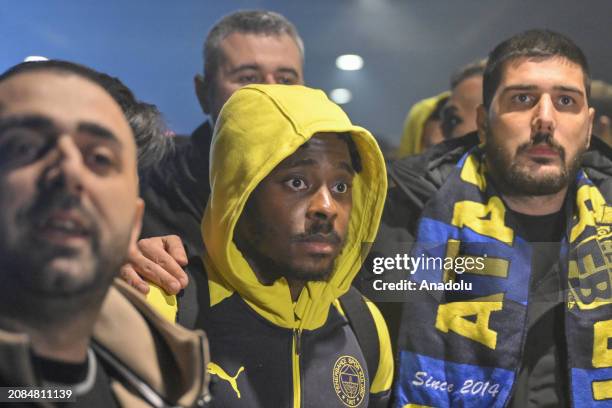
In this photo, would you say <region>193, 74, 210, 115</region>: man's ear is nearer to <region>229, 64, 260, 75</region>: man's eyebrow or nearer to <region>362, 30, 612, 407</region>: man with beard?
<region>229, 64, 260, 75</region>: man's eyebrow

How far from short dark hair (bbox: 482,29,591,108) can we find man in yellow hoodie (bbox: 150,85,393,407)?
0.98ft

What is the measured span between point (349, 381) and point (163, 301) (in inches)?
10.1

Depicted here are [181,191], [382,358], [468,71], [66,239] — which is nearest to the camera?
[66,239]

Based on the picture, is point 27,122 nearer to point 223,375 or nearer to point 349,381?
point 223,375

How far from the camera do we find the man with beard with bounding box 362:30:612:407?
39.4 inches

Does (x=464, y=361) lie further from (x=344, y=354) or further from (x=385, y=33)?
(x=385, y=33)

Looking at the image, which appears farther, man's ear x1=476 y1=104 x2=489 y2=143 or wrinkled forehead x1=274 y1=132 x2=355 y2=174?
man's ear x1=476 y1=104 x2=489 y2=143

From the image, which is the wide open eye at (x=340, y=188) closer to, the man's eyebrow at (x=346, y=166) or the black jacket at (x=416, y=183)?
the man's eyebrow at (x=346, y=166)

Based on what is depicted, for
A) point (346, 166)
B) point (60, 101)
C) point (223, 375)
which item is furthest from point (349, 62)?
point (60, 101)

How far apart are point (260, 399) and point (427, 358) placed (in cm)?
29

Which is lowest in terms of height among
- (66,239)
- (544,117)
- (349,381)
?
(349,381)

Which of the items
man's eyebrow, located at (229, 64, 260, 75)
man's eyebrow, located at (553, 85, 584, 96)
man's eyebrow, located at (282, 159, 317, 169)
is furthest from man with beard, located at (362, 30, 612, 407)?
man's eyebrow, located at (229, 64, 260, 75)

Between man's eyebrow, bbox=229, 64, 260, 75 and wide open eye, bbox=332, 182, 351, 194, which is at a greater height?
man's eyebrow, bbox=229, 64, 260, 75

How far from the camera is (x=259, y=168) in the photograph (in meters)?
0.84
